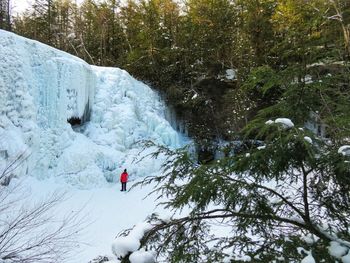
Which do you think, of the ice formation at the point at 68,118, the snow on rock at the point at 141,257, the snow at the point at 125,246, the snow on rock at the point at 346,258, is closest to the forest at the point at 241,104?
the snow on rock at the point at 346,258

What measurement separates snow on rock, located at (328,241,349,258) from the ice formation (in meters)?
8.54

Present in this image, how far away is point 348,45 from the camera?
135 inches

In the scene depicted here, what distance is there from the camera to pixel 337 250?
1.76 metres

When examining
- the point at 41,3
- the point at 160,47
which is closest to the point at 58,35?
the point at 41,3

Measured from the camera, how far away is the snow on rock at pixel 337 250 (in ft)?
5.72

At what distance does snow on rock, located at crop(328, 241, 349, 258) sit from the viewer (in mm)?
1743

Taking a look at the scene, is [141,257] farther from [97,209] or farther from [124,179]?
[124,179]

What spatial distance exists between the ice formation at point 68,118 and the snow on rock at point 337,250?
28.0ft

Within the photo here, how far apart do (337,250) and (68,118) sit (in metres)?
10.6

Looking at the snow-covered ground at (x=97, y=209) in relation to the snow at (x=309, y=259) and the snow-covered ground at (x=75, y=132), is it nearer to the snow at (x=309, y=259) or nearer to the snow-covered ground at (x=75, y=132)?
the snow-covered ground at (x=75, y=132)

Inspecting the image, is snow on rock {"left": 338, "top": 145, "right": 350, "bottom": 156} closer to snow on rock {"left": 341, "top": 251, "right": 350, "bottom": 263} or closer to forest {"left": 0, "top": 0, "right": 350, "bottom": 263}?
forest {"left": 0, "top": 0, "right": 350, "bottom": 263}

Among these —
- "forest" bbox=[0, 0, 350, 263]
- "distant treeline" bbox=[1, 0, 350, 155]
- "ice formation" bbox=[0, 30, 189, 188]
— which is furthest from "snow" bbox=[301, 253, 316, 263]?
"distant treeline" bbox=[1, 0, 350, 155]

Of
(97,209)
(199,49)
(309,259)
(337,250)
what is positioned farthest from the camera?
(199,49)

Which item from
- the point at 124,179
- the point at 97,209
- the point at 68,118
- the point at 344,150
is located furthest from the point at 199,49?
the point at 344,150
